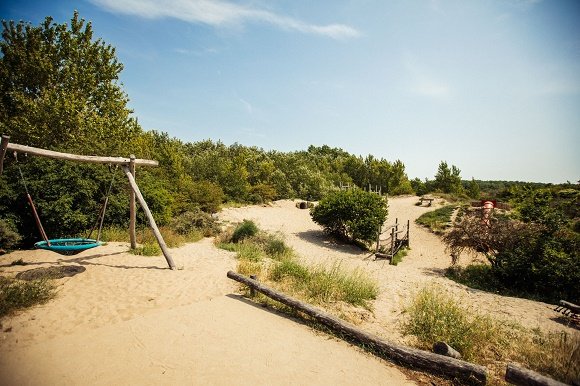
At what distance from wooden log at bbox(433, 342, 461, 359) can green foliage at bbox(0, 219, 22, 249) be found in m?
12.7

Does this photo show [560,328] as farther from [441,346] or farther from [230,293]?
[230,293]

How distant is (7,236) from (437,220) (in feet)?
89.9

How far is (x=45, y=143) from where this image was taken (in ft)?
47.1

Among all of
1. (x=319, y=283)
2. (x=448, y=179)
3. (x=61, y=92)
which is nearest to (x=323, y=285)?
(x=319, y=283)

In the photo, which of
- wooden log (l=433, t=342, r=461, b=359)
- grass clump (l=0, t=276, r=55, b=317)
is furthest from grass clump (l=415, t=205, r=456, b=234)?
grass clump (l=0, t=276, r=55, b=317)

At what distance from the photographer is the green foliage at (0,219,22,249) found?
354 inches

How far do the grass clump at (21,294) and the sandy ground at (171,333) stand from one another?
8.3 inches

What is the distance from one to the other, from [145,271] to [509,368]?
8876 mm

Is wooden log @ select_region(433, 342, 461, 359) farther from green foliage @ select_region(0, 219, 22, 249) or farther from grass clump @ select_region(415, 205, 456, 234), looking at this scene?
grass clump @ select_region(415, 205, 456, 234)

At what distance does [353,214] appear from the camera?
16469 millimetres

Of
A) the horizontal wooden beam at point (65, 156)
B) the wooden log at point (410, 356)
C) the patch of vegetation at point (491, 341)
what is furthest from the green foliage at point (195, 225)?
the patch of vegetation at point (491, 341)

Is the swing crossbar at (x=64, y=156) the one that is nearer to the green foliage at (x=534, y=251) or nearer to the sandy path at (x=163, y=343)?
the sandy path at (x=163, y=343)

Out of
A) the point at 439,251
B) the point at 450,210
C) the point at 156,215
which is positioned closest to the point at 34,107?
the point at 156,215

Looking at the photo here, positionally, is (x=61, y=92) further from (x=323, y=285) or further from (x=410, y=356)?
(x=410, y=356)
